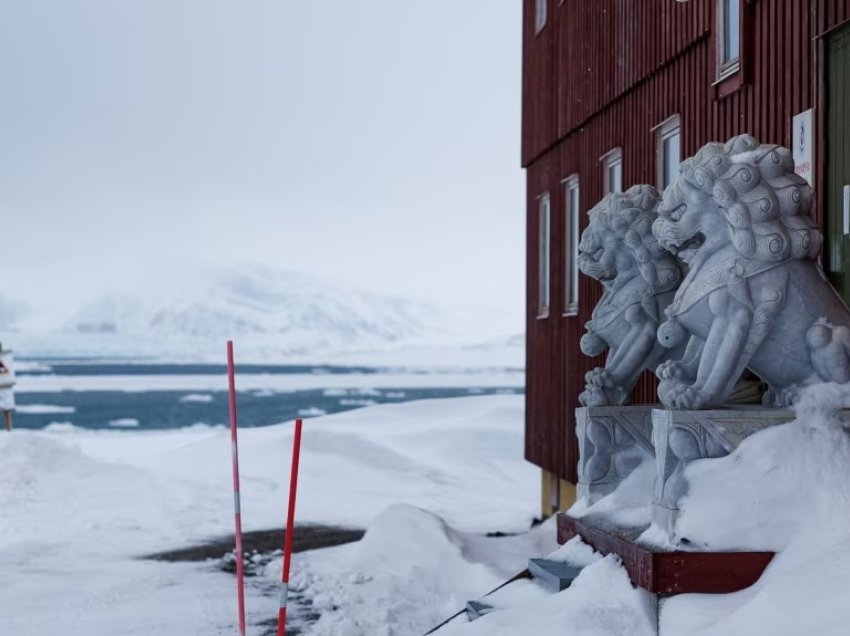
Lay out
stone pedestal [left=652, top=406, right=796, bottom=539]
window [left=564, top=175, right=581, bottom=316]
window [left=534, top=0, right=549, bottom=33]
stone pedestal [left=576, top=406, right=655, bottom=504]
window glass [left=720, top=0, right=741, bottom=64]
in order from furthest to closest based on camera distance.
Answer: window [left=534, top=0, right=549, bottom=33] < window [left=564, top=175, right=581, bottom=316] < window glass [left=720, top=0, right=741, bottom=64] < stone pedestal [left=576, top=406, right=655, bottom=504] < stone pedestal [left=652, top=406, right=796, bottom=539]

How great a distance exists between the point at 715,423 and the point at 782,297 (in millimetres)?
680

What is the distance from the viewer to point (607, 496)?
280 inches

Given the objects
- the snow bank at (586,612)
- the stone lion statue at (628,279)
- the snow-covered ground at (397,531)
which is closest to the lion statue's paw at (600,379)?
the stone lion statue at (628,279)

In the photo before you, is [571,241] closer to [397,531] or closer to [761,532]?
[397,531]

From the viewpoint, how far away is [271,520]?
631 inches

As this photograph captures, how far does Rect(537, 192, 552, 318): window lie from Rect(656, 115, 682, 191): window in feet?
13.7

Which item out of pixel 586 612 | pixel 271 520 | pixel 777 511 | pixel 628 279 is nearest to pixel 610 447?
pixel 628 279

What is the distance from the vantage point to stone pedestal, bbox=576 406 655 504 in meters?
7.23

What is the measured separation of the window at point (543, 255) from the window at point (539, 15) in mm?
2131

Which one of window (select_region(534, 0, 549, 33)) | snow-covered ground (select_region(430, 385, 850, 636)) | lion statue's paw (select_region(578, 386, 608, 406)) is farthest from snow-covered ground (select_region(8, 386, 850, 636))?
window (select_region(534, 0, 549, 33))

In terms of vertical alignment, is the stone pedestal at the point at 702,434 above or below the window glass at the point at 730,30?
below

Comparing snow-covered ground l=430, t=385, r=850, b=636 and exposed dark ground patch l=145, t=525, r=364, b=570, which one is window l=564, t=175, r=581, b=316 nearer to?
exposed dark ground patch l=145, t=525, r=364, b=570

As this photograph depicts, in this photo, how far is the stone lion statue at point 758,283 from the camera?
5762 millimetres

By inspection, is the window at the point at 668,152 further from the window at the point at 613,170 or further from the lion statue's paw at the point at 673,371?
the lion statue's paw at the point at 673,371
